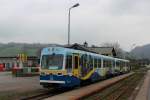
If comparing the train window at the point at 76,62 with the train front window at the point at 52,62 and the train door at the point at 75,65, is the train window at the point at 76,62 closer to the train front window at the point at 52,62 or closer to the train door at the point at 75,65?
the train door at the point at 75,65

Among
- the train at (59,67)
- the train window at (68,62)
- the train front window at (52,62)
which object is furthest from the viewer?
the train window at (68,62)

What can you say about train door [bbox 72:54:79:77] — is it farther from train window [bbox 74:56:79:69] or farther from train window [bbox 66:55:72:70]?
train window [bbox 66:55:72:70]

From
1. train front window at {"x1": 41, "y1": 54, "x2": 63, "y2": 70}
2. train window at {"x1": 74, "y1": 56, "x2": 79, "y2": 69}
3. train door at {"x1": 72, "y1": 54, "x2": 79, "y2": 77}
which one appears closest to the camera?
train front window at {"x1": 41, "y1": 54, "x2": 63, "y2": 70}

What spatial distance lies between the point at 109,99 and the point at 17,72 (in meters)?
25.5

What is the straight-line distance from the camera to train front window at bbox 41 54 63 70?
26188mm

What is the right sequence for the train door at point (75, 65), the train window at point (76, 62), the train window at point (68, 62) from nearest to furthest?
the train window at point (68, 62), the train door at point (75, 65), the train window at point (76, 62)

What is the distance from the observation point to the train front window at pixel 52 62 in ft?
85.9

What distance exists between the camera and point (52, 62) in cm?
2647

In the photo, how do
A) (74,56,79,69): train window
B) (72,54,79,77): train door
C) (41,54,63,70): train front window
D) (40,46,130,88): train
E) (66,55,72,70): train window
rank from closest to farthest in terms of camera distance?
1. (40,46,130,88): train
2. (41,54,63,70): train front window
3. (66,55,72,70): train window
4. (72,54,79,77): train door
5. (74,56,79,69): train window

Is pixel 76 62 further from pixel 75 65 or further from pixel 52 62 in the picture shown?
pixel 52 62

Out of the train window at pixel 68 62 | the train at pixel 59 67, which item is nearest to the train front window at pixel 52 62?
the train at pixel 59 67

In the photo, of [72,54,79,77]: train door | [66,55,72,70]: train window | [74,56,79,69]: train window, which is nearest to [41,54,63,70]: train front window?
[66,55,72,70]: train window

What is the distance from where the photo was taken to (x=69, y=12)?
40031 millimetres

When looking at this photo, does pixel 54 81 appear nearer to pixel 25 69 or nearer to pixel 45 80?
pixel 45 80
